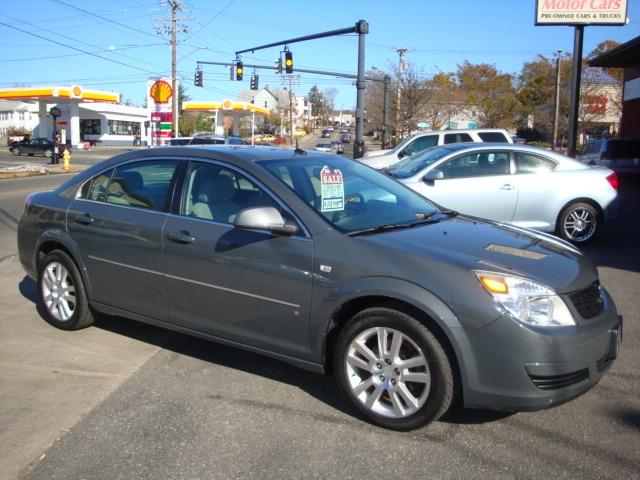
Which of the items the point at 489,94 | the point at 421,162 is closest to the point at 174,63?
the point at 489,94

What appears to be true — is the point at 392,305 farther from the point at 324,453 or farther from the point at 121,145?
the point at 121,145

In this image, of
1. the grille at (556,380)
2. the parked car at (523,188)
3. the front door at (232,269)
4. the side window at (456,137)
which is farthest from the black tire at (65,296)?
the side window at (456,137)

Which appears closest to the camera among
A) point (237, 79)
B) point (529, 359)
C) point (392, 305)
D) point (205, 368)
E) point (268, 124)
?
point (529, 359)

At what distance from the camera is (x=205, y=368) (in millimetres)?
4660

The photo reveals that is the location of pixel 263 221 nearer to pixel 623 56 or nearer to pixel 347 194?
pixel 347 194

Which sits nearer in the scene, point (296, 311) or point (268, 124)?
point (296, 311)

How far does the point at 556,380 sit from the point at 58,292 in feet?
13.6

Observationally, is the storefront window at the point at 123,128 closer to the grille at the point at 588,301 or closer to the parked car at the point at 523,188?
the parked car at the point at 523,188

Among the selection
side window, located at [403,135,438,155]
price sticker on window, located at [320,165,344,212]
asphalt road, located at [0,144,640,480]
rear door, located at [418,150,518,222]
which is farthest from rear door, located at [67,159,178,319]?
side window, located at [403,135,438,155]

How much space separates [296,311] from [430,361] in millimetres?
916

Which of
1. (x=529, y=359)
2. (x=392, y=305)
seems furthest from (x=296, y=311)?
(x=529, y=359)

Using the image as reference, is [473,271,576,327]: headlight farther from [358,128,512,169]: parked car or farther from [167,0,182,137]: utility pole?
[167,0,182,137]: utility pole

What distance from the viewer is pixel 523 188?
9148 mm

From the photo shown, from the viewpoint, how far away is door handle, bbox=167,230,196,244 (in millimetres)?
4391
